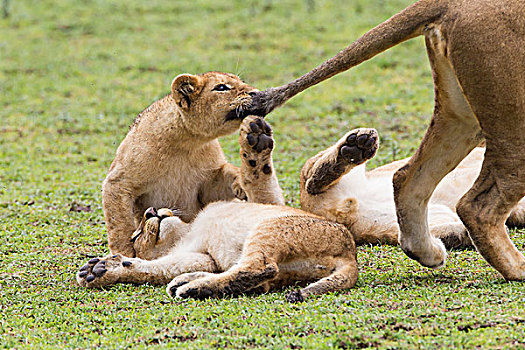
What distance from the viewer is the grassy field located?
168 inches

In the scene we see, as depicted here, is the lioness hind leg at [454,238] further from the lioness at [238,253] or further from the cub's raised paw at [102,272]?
the cub's raised paw at [102,272]

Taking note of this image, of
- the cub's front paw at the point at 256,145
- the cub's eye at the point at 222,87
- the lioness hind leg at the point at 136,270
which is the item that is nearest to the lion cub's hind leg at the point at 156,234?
the lioness hind leg at the point at 136,270

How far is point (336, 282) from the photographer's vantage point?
498 centimetres

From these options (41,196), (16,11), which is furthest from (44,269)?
(16,11)

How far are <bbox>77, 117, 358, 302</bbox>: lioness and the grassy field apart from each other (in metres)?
0.14

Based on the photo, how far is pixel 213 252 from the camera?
563 centimetres

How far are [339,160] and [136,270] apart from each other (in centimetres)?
180

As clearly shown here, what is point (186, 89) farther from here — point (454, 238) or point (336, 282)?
point (454, 238)

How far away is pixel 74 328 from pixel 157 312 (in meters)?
0.48

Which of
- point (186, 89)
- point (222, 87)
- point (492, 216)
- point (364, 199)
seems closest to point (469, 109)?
point (492, 216)

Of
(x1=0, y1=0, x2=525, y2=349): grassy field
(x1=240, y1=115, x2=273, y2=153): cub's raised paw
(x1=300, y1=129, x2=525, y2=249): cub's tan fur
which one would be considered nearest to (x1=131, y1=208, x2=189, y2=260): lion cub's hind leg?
(x1=0, y1=0, x2=525, y2=349): grassy field

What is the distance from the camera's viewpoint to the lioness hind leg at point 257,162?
5.81 meters

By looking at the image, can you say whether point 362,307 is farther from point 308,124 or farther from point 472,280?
point 308,124

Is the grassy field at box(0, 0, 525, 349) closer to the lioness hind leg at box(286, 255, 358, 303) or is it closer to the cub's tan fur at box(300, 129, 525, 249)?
the lioness hind leg at box(286, 255, 358, 303)
